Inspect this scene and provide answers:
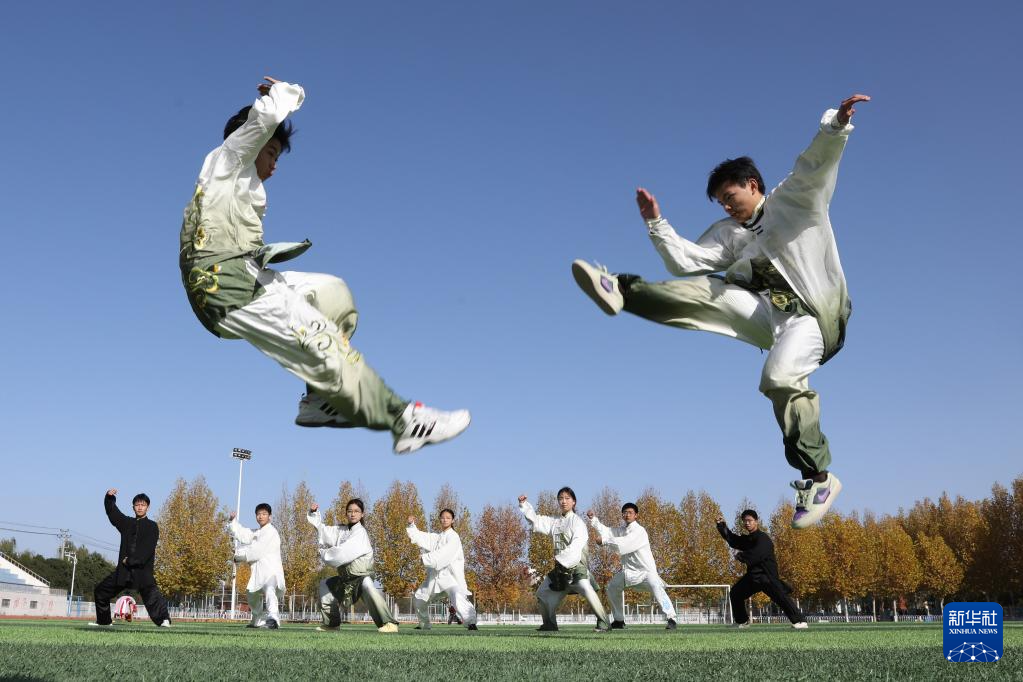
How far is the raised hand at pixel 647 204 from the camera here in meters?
4.95

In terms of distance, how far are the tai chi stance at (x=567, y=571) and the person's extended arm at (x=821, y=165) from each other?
7.61 meters

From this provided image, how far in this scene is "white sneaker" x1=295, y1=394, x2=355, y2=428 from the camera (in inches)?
164

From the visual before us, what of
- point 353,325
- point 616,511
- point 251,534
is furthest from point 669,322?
point 616,511

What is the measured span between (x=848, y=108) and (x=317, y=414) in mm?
3229

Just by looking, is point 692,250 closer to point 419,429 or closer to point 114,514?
point 419,429

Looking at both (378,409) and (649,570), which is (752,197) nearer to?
(378,409)

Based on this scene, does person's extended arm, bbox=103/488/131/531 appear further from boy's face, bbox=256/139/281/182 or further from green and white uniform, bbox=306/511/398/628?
boy's face, bbox=256/139/281/182

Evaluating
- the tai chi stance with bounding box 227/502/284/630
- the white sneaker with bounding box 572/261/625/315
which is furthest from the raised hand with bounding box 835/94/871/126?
the tai chi stance with bounding box 227/502/284/630

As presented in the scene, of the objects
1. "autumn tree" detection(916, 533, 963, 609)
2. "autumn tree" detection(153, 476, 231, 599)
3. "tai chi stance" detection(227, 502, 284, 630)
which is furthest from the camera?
"autumn tree" detection(916, 533, 963, 609)

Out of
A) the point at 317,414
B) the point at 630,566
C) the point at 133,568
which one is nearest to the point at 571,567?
the point at 630,566

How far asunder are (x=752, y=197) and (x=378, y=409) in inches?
106

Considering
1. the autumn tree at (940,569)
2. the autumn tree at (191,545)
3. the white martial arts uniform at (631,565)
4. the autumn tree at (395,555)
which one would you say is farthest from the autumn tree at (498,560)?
the white martial arts uniform at (631,565)

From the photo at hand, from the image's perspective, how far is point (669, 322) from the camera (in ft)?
16.2

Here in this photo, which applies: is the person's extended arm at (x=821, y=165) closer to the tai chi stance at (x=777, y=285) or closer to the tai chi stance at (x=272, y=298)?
the tai chi stance at (x=777, y=285)
